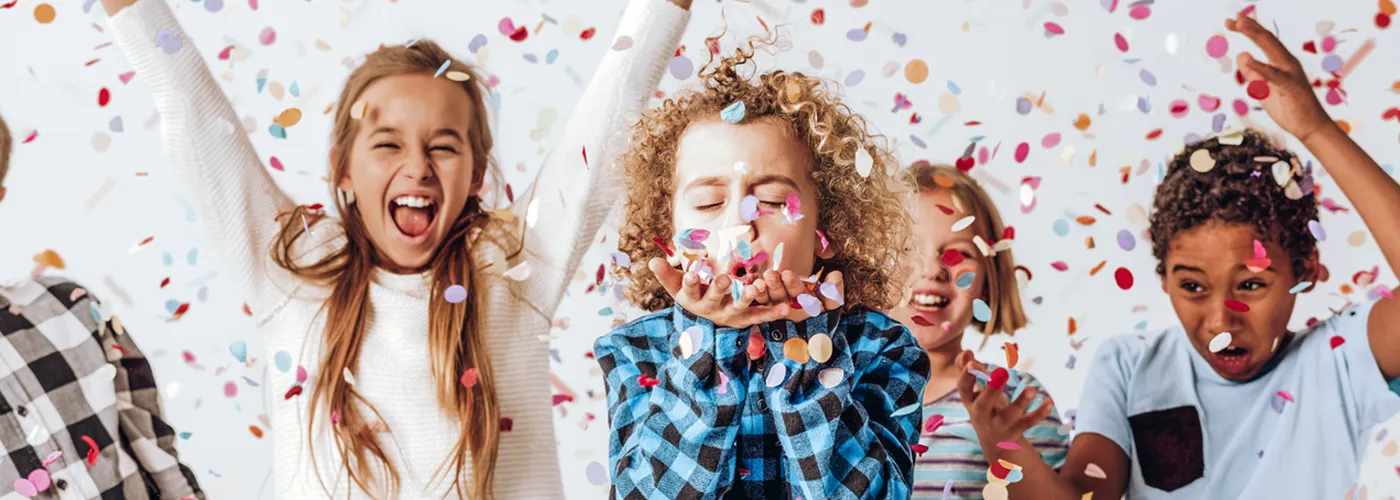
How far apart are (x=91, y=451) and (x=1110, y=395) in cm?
161

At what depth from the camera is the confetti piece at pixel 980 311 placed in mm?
2145

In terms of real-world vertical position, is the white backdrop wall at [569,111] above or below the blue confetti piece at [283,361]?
above

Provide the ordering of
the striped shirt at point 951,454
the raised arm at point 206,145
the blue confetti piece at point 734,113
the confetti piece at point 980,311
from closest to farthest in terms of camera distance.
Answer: the blue confetti piece at point 734,113
the raised arm at point 206,145
the striped shirt at point 951,454
the confetti piece at point 980,311

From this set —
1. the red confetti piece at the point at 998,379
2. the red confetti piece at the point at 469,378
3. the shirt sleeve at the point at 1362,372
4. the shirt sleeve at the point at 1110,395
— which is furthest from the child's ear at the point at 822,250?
the shirt sleeve at the point at 1362,372

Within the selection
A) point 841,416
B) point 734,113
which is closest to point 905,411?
point 841,416

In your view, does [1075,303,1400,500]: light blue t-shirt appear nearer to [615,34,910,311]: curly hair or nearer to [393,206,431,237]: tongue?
[615,34,910,311]: curly hair

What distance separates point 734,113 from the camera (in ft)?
5.52

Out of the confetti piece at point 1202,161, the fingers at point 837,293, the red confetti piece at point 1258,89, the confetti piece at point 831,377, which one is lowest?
the confetti piece at point 831,377

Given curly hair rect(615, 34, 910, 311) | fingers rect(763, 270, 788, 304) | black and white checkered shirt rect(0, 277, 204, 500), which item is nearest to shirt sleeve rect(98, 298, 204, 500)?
black and white checkered shirt rect(0, 277, 204, 500)

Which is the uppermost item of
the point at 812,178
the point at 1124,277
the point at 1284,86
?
the point at 1284,86

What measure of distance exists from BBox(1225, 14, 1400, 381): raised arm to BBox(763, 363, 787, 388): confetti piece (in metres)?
1.10

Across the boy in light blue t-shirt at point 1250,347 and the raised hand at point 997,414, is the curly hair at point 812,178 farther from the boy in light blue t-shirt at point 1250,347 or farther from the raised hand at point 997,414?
the boy in light blue t-shirt at point 1250,347

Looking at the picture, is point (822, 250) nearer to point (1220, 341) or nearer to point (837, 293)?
point (837, 293)

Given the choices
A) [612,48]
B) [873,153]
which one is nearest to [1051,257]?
[873,153]
